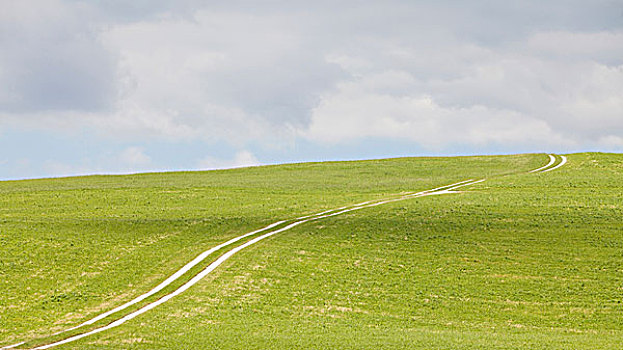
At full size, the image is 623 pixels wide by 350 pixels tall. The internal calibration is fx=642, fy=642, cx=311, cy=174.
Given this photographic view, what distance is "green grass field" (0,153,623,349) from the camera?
2648 centimetres

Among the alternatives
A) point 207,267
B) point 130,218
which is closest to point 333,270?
point 207,267

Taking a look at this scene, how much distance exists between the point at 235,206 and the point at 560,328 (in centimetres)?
2684

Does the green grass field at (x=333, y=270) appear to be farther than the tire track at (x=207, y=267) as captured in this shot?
No

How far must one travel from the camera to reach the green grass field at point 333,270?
1043 inches

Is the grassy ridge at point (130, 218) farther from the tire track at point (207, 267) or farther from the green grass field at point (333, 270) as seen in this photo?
the tire track at point (207, 267)

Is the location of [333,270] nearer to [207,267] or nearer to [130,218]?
[207,267]

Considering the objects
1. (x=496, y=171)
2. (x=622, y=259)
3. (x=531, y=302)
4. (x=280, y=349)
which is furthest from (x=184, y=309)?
(x=496, y=171)

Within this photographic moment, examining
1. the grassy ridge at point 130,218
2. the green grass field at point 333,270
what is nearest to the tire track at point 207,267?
the green grass field at point 333,270

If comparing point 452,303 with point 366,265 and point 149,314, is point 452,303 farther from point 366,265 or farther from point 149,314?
point 149,314

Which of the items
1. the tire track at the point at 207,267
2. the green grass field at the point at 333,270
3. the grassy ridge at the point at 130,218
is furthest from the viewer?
the grassy ridge at the point at 130,218

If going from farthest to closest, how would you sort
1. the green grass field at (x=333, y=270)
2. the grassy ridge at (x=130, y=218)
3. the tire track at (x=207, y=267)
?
the grassy ridge at (x=130, y=218) → the tire track at (x=207, y=267) → the green grass field at (x=333, y=270)

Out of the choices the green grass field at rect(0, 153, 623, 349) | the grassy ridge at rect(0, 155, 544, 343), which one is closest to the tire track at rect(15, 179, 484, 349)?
the green grass field at rect(0, 153, 623, 349)

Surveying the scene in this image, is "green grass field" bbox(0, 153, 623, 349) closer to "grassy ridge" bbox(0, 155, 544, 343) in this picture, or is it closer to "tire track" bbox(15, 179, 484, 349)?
"grassy ridge" bbox(0, 155, 544, 343)

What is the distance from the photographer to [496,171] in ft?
225
